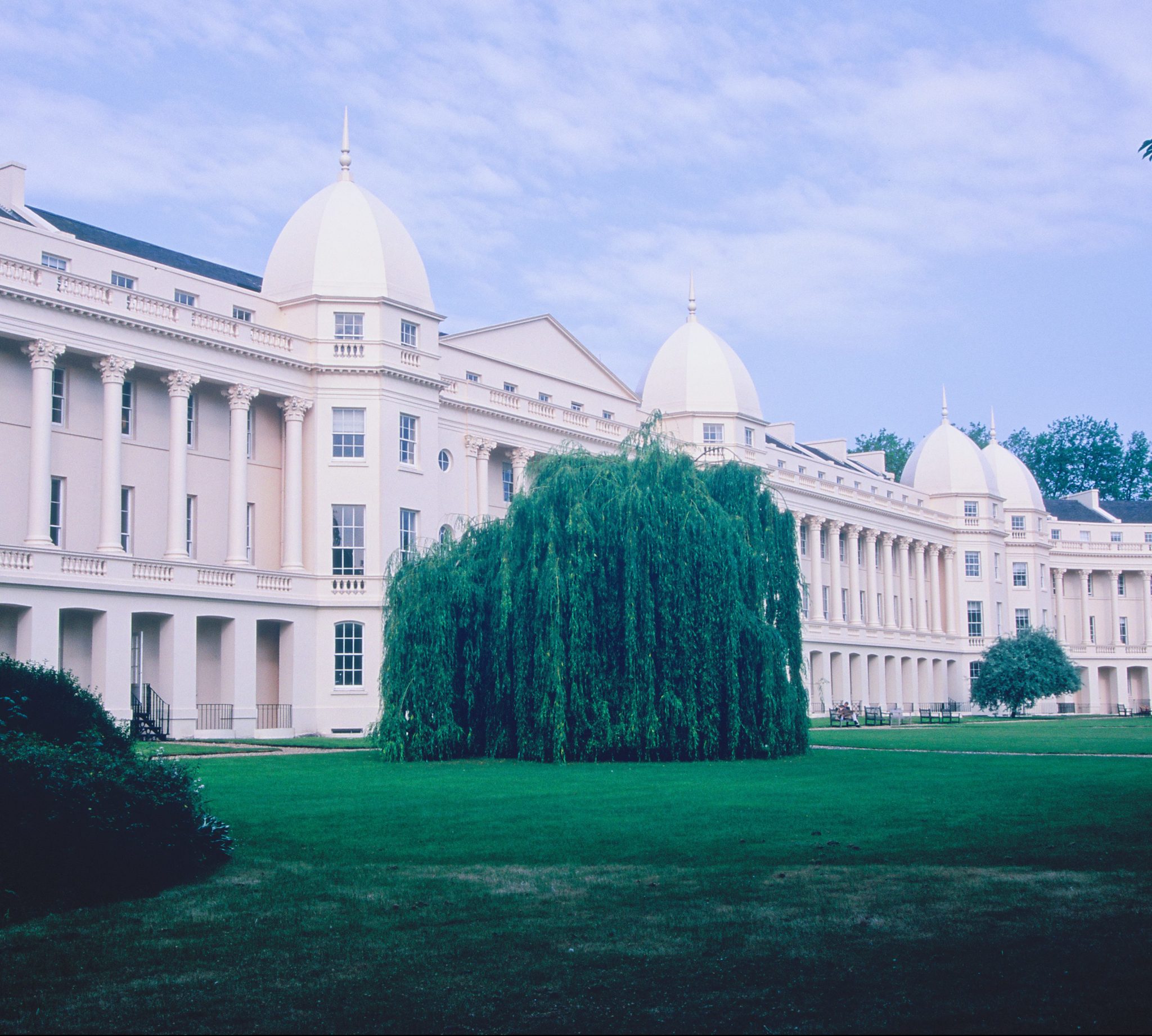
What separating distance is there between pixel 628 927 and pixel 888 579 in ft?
273

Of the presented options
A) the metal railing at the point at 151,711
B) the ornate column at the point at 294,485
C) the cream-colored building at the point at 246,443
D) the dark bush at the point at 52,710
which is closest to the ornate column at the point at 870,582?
the cream-colored building at the point at 246,443

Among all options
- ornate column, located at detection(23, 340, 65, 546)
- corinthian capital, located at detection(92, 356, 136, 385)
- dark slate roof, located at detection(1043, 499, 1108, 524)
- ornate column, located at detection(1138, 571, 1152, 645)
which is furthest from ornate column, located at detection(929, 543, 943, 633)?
ornate column, located at detection(23, 340, 65, 546)

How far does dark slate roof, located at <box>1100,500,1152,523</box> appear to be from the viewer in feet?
357

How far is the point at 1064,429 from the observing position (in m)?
127

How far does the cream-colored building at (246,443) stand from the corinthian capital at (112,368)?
0.21 feet

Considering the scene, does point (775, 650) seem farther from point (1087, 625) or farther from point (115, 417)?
point (1087, 625)

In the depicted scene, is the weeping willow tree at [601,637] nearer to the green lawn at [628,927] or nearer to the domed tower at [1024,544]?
the green lawn at [628,927]

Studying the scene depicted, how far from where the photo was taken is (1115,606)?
355ft

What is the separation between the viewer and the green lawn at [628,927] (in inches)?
318

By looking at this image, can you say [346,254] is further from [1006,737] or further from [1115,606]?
[1115,606]

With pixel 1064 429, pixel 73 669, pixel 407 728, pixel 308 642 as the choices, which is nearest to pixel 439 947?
pixel 407 728

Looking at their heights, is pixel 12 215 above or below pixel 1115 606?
above

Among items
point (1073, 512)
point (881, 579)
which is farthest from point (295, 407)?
point (1073, 512)

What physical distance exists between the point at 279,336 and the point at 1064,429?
98.7 meters
